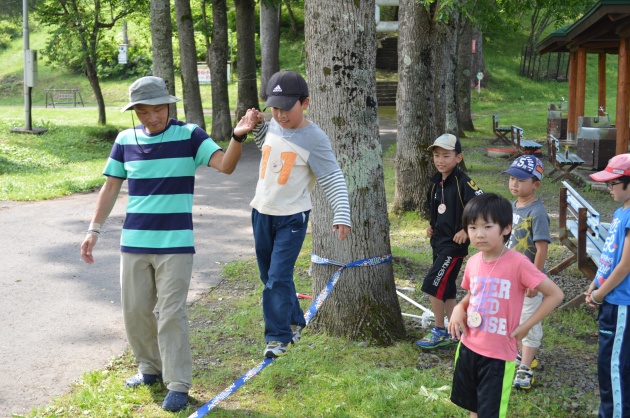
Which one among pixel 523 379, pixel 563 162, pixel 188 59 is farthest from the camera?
pixel 188 59

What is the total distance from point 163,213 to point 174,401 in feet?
3.99

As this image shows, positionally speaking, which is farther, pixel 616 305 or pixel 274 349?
pixel 274 349

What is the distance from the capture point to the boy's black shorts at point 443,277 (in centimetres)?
602

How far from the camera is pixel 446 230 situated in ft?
19.8

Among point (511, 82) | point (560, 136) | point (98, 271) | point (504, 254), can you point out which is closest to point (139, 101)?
point (504, 254)

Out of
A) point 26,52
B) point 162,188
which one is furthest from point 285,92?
point 26,52

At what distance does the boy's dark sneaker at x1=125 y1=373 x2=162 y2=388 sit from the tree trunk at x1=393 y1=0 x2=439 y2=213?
21.4ft

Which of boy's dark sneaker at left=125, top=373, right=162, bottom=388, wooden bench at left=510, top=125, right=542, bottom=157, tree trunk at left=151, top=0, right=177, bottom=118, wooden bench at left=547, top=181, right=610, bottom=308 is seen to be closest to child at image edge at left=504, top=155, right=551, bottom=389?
wooden bench at left=547, top=181, right=610, bottom=308

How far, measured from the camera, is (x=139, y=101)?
4707 mm

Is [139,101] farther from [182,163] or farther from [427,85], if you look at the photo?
[427,85]

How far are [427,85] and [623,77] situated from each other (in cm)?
690

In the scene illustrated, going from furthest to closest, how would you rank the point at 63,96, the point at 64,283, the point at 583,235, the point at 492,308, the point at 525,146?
1. the point at 63,96
2. the point at 525,146
3. the point at 64,283
4. the point at 583,235
5. the point at 492,308

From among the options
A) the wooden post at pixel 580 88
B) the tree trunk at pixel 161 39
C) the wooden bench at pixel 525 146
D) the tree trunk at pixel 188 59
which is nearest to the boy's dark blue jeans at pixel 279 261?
the tree trunk at pixel 161 39

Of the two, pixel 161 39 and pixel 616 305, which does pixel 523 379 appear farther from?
pixel 161 39
